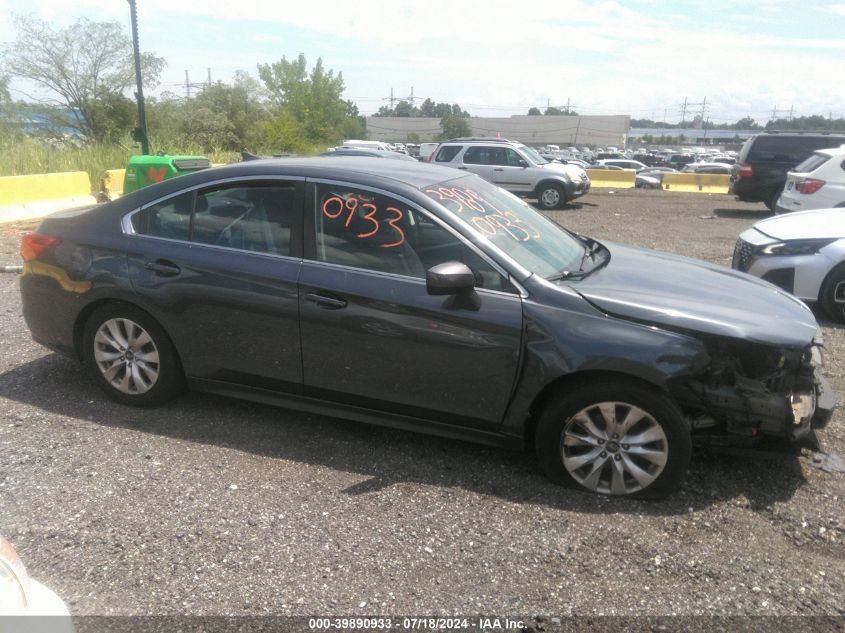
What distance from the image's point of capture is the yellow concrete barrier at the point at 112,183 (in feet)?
46.4

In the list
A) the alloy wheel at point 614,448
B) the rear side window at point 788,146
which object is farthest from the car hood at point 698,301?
the rear side window at point 788,146

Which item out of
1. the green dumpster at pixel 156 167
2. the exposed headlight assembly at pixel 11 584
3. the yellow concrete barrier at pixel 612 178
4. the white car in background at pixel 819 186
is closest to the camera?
the exposed headlight assembly at pixel 11 584

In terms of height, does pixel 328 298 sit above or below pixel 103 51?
below

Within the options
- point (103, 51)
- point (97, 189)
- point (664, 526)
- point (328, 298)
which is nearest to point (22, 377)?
point (328, 298)

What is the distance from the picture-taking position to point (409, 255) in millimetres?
3979

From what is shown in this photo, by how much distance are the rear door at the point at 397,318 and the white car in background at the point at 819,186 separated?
938 cm

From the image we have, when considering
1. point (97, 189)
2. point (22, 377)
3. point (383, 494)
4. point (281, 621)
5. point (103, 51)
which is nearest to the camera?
Result: point (281, 621)

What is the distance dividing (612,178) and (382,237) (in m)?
22.7

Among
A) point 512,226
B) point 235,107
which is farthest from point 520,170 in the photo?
point 235,107

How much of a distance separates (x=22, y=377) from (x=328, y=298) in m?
2.69

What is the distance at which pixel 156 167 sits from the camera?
34.5 ft

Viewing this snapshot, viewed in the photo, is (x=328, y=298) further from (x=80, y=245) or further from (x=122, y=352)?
(x=80, y=245)

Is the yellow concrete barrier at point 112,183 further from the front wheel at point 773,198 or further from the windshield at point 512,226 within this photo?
the front wheel at point 773,198

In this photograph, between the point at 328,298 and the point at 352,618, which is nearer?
the point at 352,618
